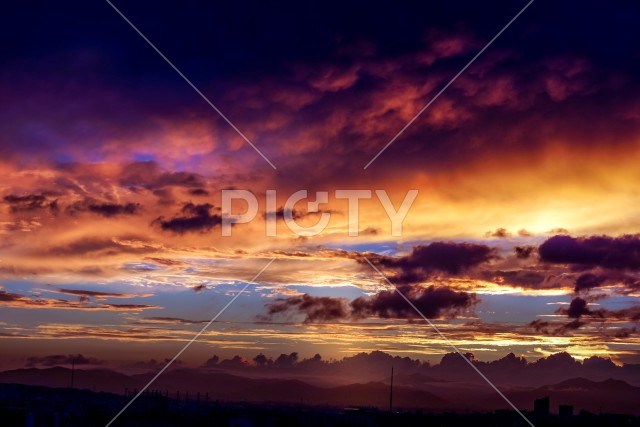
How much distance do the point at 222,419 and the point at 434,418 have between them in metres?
31.6

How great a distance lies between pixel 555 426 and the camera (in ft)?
363

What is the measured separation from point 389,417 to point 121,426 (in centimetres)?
4324

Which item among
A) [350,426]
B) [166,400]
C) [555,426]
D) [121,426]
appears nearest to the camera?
[121,426]

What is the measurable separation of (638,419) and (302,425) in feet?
165

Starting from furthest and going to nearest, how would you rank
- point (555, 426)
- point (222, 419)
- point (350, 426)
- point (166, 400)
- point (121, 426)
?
point (166, 400), point (555, 426), point (222, 419), point (350, 426), point (121, 426)

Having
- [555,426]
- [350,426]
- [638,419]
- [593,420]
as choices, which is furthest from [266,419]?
[638,419]

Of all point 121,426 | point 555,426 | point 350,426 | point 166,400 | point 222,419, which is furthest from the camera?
point 166,400

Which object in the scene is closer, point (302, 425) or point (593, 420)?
point (302, 425)

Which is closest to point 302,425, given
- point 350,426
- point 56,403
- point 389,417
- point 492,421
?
point 350,426

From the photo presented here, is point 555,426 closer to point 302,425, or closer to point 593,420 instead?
point 593,420

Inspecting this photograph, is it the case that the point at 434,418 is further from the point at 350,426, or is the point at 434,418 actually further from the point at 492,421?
the point at 350,426

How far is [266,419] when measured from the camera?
10481 centimetres

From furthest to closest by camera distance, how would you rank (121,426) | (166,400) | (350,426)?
(166,400) < (350,426) < (121,426)

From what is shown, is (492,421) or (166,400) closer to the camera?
(492,421)
